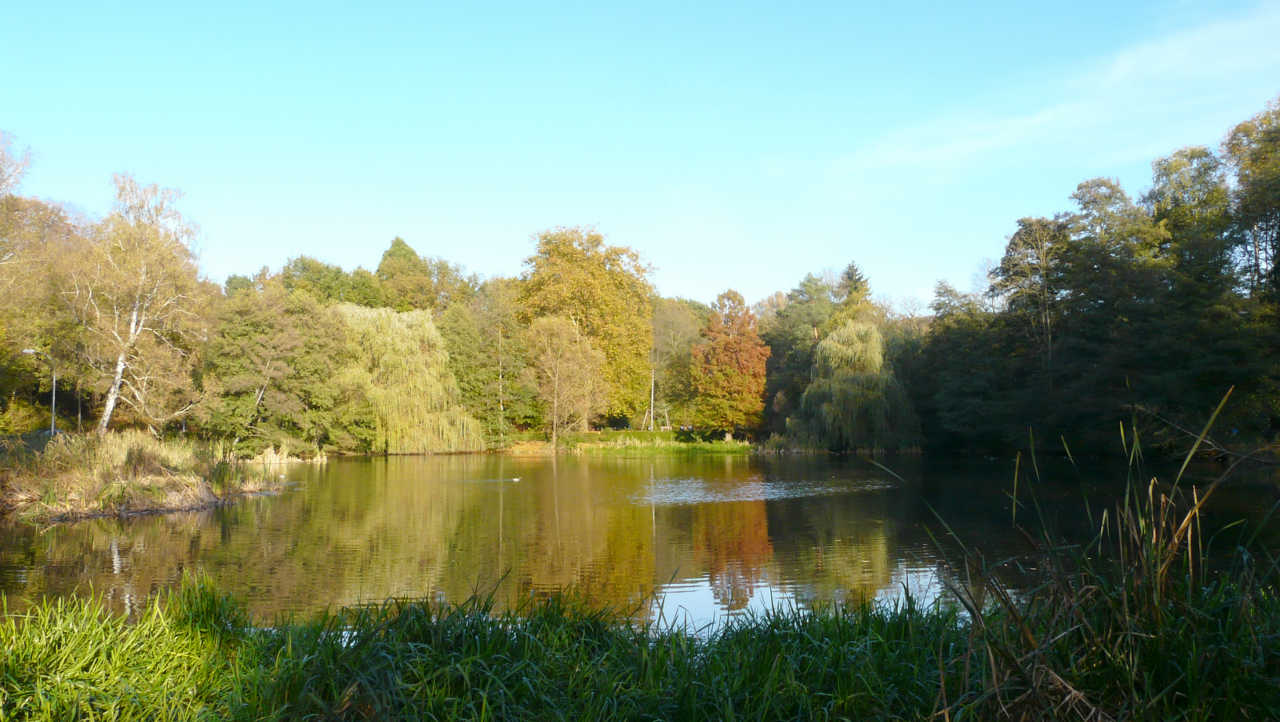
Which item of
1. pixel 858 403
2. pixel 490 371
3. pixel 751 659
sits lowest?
pixel 751 659

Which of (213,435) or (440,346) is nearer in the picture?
(213,435)

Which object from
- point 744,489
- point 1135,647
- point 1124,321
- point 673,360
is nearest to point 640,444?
point 673,360

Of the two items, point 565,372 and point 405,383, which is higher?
point 565,372

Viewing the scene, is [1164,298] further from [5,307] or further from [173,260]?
[5,307]

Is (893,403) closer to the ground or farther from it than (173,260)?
closer to the ground

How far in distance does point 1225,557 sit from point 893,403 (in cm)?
2297

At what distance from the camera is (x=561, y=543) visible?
12.7 meters

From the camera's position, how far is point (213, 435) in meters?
30.6

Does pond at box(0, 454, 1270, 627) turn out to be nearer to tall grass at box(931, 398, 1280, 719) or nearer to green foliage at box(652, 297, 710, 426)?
tall grass at box(931, 398, 1280, 719)

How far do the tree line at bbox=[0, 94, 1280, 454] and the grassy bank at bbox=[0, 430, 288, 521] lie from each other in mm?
9641

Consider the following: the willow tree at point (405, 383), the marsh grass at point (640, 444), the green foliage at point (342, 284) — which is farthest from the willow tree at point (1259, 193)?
the green foliage at point (342, 284)

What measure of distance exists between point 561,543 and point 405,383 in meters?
23.9

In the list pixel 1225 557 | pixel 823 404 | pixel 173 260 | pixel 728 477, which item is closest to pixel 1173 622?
pixel 1225 557

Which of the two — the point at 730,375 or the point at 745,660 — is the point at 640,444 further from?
the point at 745,660
